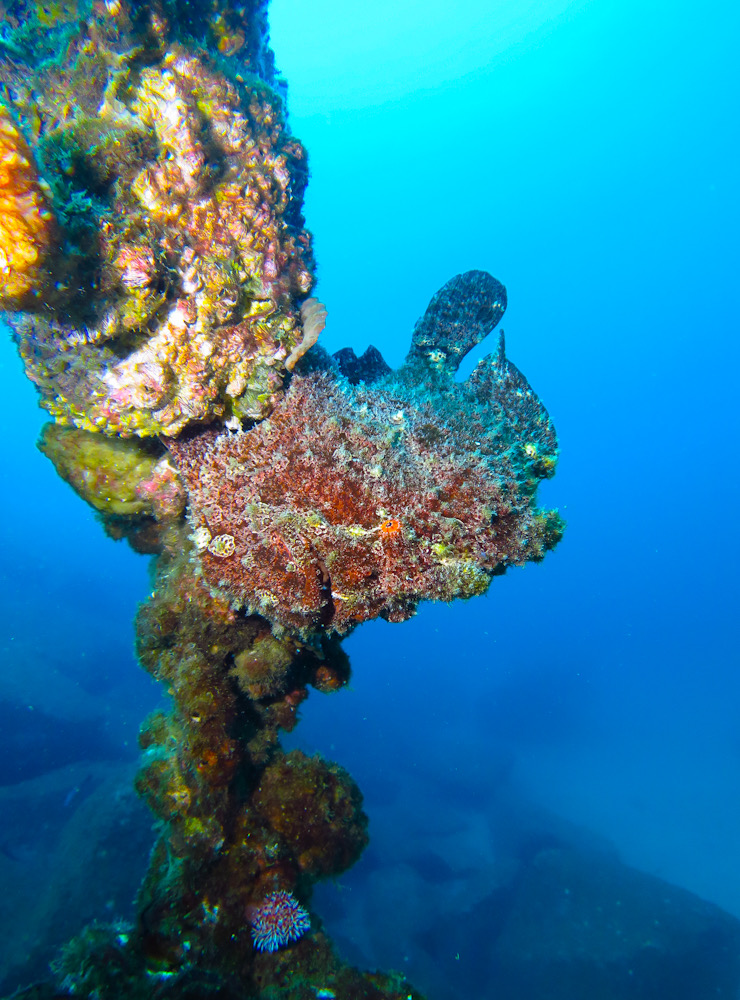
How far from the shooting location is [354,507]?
12.3ft

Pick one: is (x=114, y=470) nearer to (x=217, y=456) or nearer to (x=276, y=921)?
(x=217, y=456)

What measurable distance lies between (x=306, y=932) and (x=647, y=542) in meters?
91.0

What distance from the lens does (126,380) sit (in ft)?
12.9

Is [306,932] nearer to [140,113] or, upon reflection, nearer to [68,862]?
[140,113]

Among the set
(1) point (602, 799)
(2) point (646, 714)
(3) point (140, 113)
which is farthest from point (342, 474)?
(2) point (646, 714)

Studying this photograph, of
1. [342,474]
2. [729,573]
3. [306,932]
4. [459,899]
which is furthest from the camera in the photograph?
[729,573]

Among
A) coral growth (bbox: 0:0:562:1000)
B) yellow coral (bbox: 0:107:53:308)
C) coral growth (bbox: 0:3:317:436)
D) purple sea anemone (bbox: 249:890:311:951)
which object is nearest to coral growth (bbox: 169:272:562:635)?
coral growth (bbox: 0:0:562:1000)

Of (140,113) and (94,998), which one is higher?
(140,113)

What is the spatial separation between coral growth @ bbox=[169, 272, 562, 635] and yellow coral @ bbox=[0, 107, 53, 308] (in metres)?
1.64

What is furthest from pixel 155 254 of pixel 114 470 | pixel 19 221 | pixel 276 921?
pixel 276 921

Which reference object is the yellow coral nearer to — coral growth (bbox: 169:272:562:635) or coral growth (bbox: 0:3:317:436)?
coral growth (bbox: 0:3:317:436)

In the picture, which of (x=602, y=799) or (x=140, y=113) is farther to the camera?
(x=602, y=799)

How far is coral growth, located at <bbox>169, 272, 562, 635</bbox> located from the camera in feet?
12.1

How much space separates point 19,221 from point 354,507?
10.1 ft
